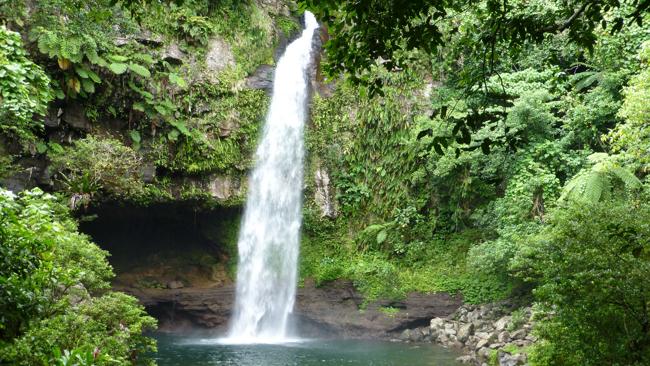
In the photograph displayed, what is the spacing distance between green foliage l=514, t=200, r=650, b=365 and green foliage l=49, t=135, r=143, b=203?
11101 mm

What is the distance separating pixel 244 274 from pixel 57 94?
8295 millimetres

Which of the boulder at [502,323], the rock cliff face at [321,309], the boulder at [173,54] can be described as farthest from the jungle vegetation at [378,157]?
the boulder at [502,323]

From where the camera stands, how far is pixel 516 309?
52.7ft

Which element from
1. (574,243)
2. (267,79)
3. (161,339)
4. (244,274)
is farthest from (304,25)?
(574,243)

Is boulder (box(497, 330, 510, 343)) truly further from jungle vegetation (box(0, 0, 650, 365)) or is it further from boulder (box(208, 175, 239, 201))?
boulder (box(208, 175, 239, 201))

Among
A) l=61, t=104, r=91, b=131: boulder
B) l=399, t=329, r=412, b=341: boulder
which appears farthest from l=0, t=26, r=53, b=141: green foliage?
l=399, t=329, r=412, b=341: boulder

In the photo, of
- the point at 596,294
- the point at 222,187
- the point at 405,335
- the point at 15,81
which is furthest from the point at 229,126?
the point at 596,294

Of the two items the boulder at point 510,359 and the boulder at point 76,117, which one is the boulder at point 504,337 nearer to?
the boulder at point 510,359

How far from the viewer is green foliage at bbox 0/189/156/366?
4137 millimetres

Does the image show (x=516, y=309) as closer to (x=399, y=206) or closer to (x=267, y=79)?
(x=399, y=206)

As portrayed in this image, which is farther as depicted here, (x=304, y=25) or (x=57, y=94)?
(x=304, y=25)

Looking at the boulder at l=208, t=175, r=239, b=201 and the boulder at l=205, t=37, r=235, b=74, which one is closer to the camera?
the boulder at l=208, t=175, r=239, b=201

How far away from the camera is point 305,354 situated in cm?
1520

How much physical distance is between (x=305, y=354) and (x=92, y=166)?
7345mm
